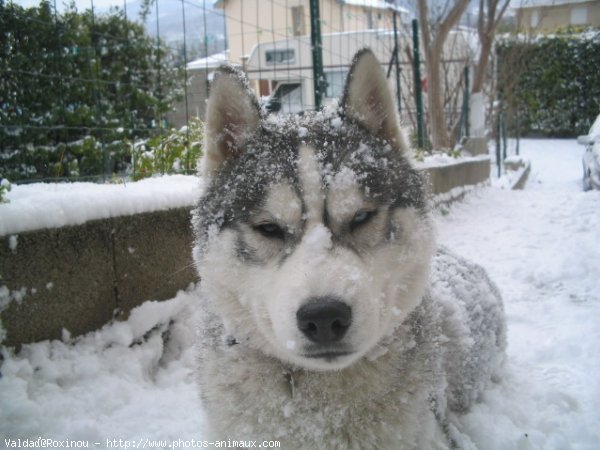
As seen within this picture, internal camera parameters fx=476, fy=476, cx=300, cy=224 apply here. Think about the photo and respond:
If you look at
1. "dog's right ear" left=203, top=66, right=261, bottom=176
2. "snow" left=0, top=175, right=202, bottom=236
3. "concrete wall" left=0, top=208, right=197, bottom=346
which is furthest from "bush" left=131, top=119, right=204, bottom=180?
"dog's right ear" left=203, top=66, right=261, bottom=176

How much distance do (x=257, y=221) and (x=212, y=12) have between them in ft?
11.5

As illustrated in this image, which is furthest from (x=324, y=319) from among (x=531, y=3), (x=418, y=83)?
(x=531, y=3)

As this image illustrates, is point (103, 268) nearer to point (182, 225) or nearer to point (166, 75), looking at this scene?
point (182, 225)

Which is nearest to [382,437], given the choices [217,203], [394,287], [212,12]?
[394,287]

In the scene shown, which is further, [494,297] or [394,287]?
[494,297]

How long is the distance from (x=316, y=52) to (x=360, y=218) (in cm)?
428

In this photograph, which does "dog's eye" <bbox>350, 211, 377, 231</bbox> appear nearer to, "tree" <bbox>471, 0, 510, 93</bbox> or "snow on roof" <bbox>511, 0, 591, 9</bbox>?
"snow on roof" <bbox>511, 0, 591, 9</bbox>

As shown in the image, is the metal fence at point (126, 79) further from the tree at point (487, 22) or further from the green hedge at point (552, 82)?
the green hedge at point (552, 82)

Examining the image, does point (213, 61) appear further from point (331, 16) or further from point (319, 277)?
point (331, 16)

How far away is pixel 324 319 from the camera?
5.24 feet

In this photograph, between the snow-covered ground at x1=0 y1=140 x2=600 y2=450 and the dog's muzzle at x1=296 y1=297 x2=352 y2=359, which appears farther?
the snow-covered ground at x1=0 y1=140 x2=600 y2=450

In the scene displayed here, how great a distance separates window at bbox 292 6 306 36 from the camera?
820 centimetres

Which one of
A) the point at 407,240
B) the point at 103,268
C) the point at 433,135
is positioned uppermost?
the point at 433,135

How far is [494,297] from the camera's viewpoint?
10.4ft
